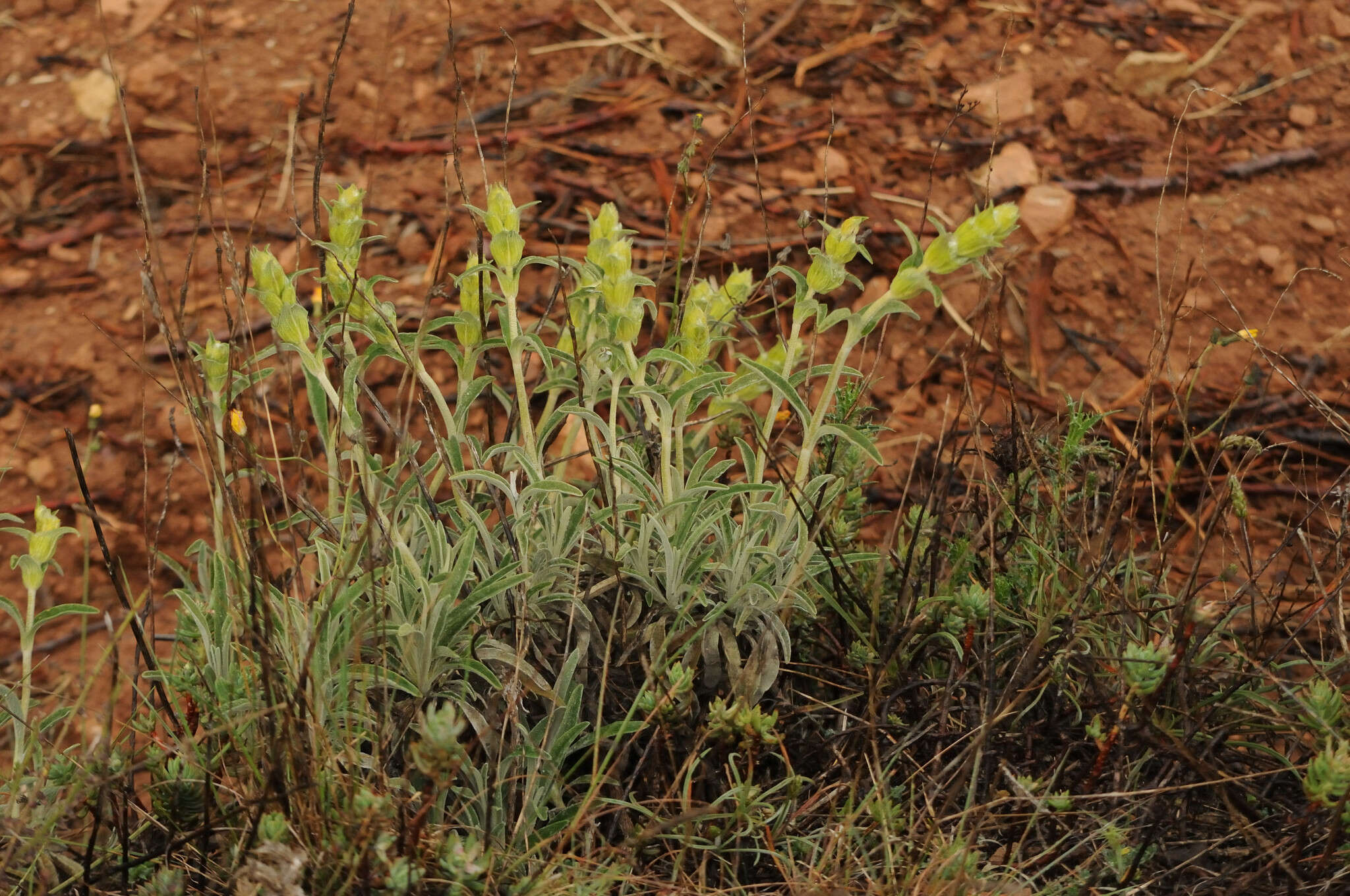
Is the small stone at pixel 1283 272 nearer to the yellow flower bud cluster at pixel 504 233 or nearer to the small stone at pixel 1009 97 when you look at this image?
the small stone at pixel 1009 97

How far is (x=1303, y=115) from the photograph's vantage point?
10.8 ft

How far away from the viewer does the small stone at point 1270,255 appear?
2.93 m

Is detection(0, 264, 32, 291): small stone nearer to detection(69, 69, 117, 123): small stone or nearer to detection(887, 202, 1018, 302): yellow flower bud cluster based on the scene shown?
detection(69, 69, 117, 123): small stone

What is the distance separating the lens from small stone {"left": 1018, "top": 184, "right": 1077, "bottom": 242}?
306 cm

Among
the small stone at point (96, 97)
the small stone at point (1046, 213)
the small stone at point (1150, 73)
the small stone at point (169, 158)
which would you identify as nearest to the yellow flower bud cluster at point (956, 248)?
the small stone at point (1046, 213)

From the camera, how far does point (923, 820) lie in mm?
1663

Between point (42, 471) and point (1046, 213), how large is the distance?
2689 millimetres

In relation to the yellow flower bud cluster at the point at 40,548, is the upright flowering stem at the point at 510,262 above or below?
above

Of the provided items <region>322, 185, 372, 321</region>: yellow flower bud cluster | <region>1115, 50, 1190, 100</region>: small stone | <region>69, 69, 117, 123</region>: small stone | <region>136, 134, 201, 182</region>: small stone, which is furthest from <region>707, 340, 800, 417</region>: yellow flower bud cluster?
<region>69, 69, 117, 123</region>: small stone

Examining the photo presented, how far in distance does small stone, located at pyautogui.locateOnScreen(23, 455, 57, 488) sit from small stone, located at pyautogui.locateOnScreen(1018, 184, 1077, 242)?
102 inches

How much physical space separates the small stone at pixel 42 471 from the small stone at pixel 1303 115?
11.6 ft

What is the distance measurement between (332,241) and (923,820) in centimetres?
127

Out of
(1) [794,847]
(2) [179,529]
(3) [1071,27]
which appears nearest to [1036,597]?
(1) [794,847]

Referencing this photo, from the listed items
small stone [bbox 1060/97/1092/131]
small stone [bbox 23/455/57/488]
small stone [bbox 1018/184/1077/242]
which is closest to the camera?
small stone [bbox 23/455/57/488]
